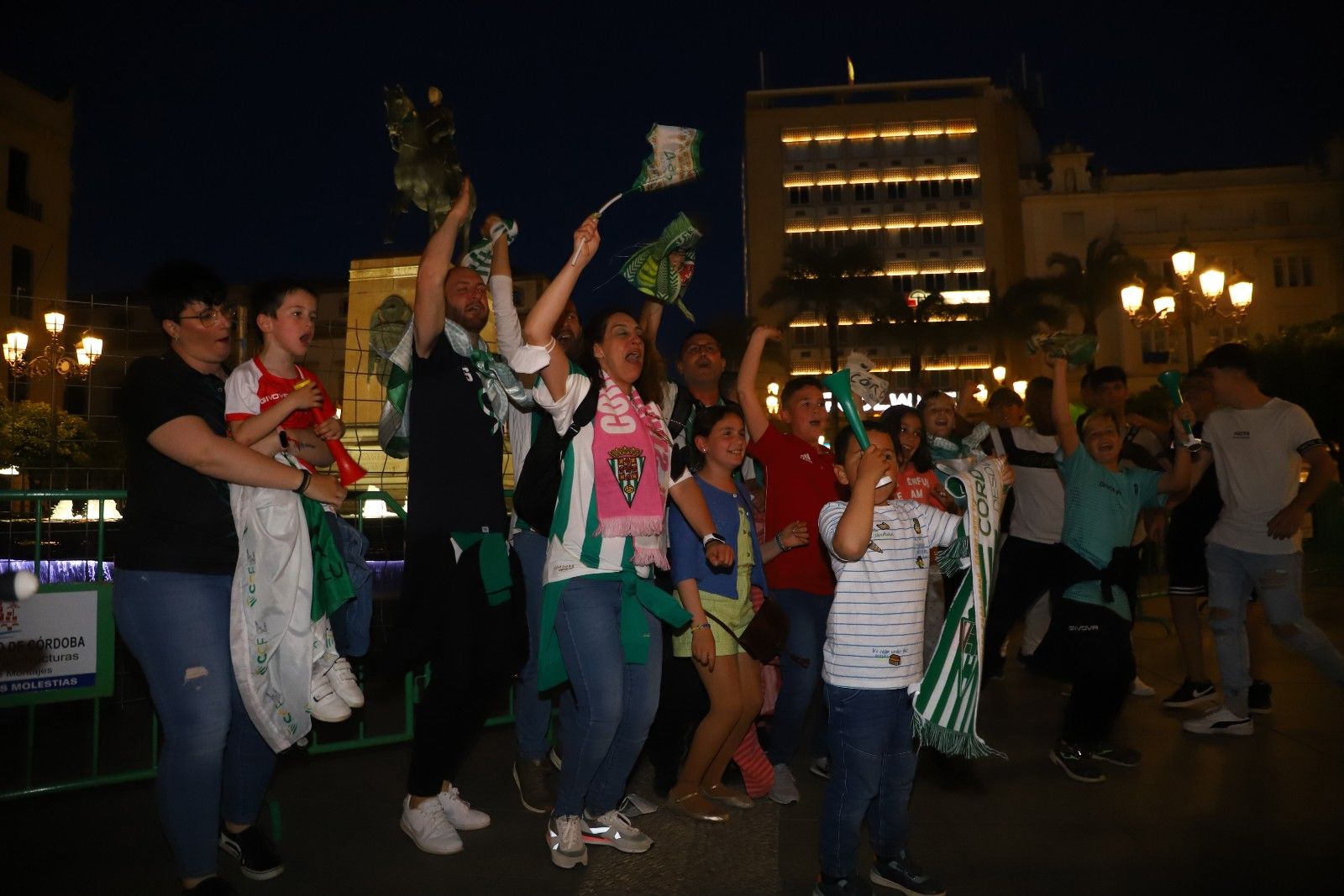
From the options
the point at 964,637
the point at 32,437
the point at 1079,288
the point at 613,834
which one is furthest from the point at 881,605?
the point at 1079,288

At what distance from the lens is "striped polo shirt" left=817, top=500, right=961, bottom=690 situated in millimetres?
3742

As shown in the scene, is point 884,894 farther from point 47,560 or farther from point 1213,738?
point 47,560

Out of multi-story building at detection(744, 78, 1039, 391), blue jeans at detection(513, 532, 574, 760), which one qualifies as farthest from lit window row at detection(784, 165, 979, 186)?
blue jeans at detection(513, 532, 574, 760)

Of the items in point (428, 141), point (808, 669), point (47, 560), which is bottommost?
point (808, 669)

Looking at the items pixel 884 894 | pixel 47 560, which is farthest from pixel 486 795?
pixel 47 560

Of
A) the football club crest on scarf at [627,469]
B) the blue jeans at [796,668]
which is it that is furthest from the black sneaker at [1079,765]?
the football club crest on scarf at [627,469]

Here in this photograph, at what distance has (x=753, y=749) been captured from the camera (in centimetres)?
491

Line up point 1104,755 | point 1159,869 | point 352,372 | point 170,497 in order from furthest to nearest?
point 352,372 < point 1104,755 < point 1159,869 < point 170,497

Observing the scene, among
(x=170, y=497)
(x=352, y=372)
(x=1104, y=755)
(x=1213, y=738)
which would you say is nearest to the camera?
(x=170, y=497)

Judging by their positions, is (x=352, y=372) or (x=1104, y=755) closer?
(x=1104, y=755)

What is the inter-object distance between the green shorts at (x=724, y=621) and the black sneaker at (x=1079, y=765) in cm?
182

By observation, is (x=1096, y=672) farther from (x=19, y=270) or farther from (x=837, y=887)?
(x=19, y=270)

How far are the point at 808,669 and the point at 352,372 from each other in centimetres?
346

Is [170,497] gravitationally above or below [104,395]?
below
